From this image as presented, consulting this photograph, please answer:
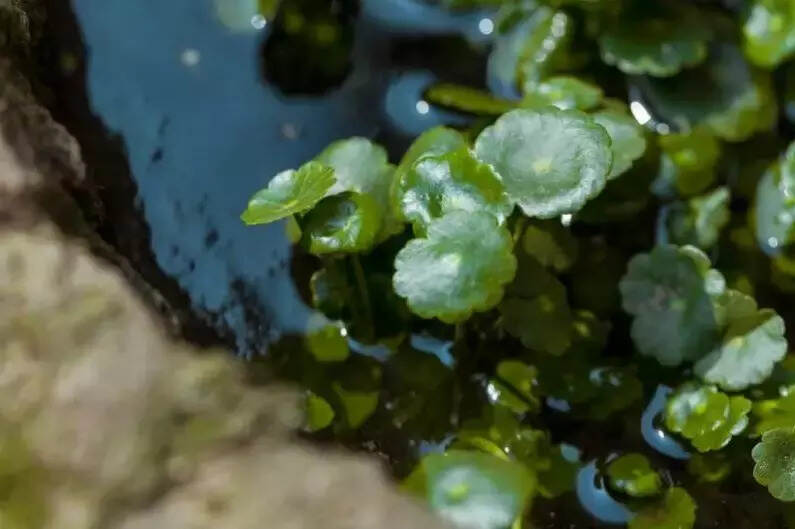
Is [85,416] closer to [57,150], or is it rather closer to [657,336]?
[57,150]

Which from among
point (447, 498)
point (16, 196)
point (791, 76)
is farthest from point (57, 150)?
point (791, 76)

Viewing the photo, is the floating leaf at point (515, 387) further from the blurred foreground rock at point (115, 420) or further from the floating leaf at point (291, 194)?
the floating leaf at point (291, 194)

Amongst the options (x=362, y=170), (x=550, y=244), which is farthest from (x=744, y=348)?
(x=362, y=170)

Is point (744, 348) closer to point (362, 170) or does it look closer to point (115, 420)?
point (362, 170)

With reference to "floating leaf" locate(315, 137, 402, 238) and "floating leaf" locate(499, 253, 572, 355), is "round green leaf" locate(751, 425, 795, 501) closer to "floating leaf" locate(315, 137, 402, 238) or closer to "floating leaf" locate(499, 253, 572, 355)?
"floating leaf" locate(499, 253, 572, 355)

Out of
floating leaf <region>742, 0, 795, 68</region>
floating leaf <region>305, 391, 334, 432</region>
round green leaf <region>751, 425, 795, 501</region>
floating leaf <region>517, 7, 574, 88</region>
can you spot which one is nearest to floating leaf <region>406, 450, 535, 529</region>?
floating leaf <region>305, 391, 334, 432</region>

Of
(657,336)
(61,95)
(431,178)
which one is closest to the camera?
(431,178)
